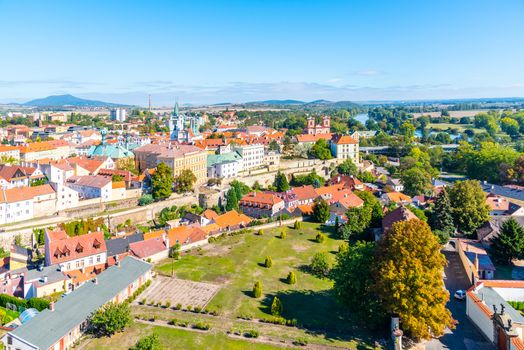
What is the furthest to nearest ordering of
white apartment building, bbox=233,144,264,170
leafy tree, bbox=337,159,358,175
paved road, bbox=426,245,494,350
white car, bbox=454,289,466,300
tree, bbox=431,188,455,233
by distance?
leafy tree, bbox=337,159,358,175 < white apartment building, bbox=233,144,264,170 < tree, bbox=431,188,455,233 < white car, bbox=454,289,466,300 < paved road, bbox=426,245,494,350

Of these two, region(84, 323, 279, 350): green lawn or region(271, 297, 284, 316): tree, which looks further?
region(271, 297, 284, 316): tree

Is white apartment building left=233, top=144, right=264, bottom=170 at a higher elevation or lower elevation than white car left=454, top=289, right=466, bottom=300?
higher

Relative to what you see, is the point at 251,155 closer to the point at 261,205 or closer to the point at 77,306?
the point at 261,205

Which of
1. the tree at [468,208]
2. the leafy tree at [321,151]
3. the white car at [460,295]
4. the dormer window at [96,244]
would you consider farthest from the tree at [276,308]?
the leafy tree at [321,151]

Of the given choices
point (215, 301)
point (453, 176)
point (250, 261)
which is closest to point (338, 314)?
point (215, 301)

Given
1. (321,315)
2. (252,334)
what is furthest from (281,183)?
(252,334)

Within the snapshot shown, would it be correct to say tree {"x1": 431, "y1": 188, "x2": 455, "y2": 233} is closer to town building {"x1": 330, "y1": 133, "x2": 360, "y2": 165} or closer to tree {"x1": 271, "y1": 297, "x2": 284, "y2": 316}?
tree {"x1": 271, "y1": 297, "x2": 284, "y2": 316}

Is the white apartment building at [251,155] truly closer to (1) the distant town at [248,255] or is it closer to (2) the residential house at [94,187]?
(1) the distant town at [248,255]

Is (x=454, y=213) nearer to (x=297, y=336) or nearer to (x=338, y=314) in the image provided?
(x=338, y=314)

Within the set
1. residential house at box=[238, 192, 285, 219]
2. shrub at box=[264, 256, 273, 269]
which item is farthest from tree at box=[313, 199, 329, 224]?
shrub at box=[264, 256, 273, 269]
